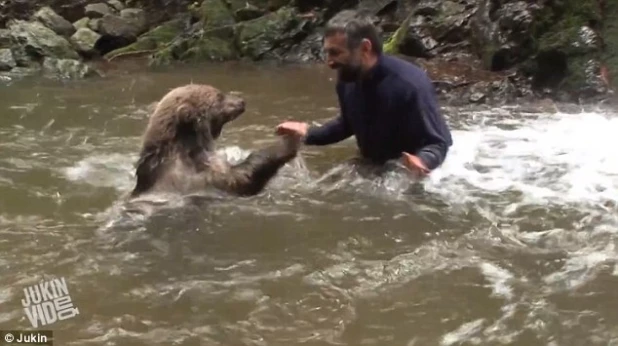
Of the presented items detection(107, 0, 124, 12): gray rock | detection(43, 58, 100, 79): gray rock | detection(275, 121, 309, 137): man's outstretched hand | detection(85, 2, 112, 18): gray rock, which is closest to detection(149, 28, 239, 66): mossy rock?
detection(43, 58, 100, 79): gray rock

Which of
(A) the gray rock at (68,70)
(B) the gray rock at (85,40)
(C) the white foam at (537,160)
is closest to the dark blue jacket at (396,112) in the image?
(C) the white foam at (537,160)

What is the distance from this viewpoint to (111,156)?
7.92 metres

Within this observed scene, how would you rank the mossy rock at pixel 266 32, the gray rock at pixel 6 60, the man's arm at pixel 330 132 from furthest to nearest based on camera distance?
the mossy rock at pixel 266 32 < the gray rock at pixel 6 60 < the man's arm at pixel 330 132

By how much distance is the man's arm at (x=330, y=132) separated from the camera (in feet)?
21.9

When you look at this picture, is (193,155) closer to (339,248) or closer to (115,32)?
(339,248)

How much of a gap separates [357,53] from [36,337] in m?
2.95

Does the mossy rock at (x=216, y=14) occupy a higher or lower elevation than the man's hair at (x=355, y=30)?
lower

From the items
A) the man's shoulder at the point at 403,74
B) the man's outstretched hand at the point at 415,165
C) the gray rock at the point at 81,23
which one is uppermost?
the man's shoulder at the point at 403,74

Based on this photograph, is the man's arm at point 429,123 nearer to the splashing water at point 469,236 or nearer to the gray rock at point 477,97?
the splashing water at point 469,236

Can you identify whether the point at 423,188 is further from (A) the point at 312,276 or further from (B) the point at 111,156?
(B) the point at 111,156

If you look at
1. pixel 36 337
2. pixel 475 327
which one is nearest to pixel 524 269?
pixel 475 327

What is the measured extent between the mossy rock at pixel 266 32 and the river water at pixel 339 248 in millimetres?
6555

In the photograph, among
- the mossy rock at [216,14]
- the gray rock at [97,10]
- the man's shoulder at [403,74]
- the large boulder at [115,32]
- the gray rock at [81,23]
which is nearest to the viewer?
the man's shoulder at [403,74]

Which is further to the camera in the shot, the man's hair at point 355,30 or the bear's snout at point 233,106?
the bear's snout at point 233,106
